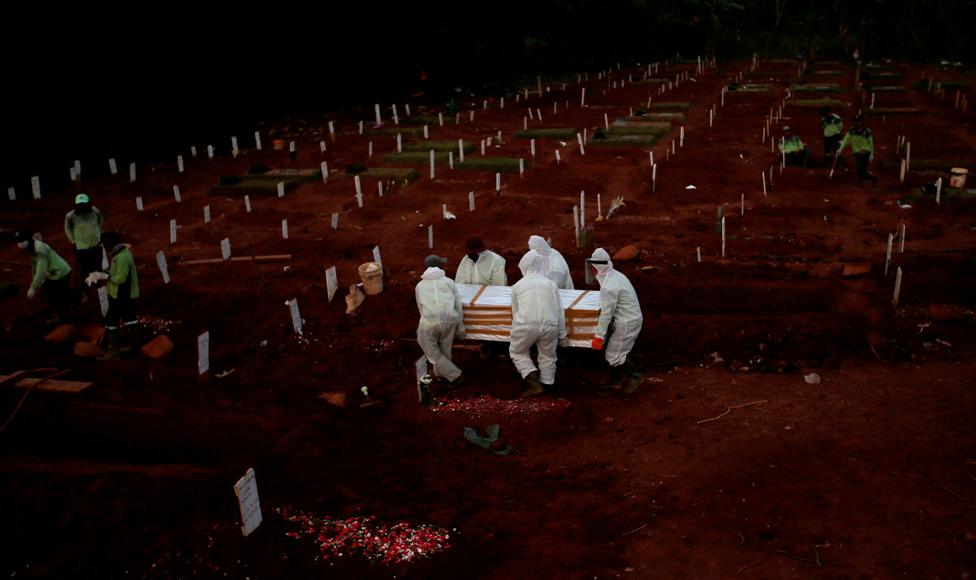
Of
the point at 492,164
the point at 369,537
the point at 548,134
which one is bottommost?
the point at 369,537

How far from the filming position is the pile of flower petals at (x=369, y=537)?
555 cm

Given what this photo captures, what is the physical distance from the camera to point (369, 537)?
575 cm

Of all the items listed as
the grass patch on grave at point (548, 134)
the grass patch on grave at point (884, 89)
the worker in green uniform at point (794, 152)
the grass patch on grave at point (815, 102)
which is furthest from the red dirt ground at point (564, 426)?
the grass patch on grave at point (884, 89)

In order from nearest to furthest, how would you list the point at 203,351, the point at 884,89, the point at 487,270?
1. the point at 203,351
2. the point at 487,270
3. the point at 884,89

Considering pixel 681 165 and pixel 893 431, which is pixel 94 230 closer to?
pixel 893 431

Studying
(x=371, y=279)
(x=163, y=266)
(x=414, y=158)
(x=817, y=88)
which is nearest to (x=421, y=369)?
(x=371, y=279)

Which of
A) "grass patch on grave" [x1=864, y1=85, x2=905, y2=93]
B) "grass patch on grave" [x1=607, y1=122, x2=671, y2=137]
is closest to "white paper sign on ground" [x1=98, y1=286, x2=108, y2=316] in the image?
"grass patch on grave" [x1=607, y1=122, x2=671, y2=137]

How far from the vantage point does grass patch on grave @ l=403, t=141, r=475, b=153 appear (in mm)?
22219

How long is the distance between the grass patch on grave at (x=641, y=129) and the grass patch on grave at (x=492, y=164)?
470cm

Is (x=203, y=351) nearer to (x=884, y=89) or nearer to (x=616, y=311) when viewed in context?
(x=616, y=311)

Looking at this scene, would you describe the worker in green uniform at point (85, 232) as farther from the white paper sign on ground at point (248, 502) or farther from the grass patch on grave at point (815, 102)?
the grass patch on grave at point (815, 102)

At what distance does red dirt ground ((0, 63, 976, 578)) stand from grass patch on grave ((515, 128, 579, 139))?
9774mm

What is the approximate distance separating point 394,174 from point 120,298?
10525 millimetres

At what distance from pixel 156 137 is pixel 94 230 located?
50.4 ft
